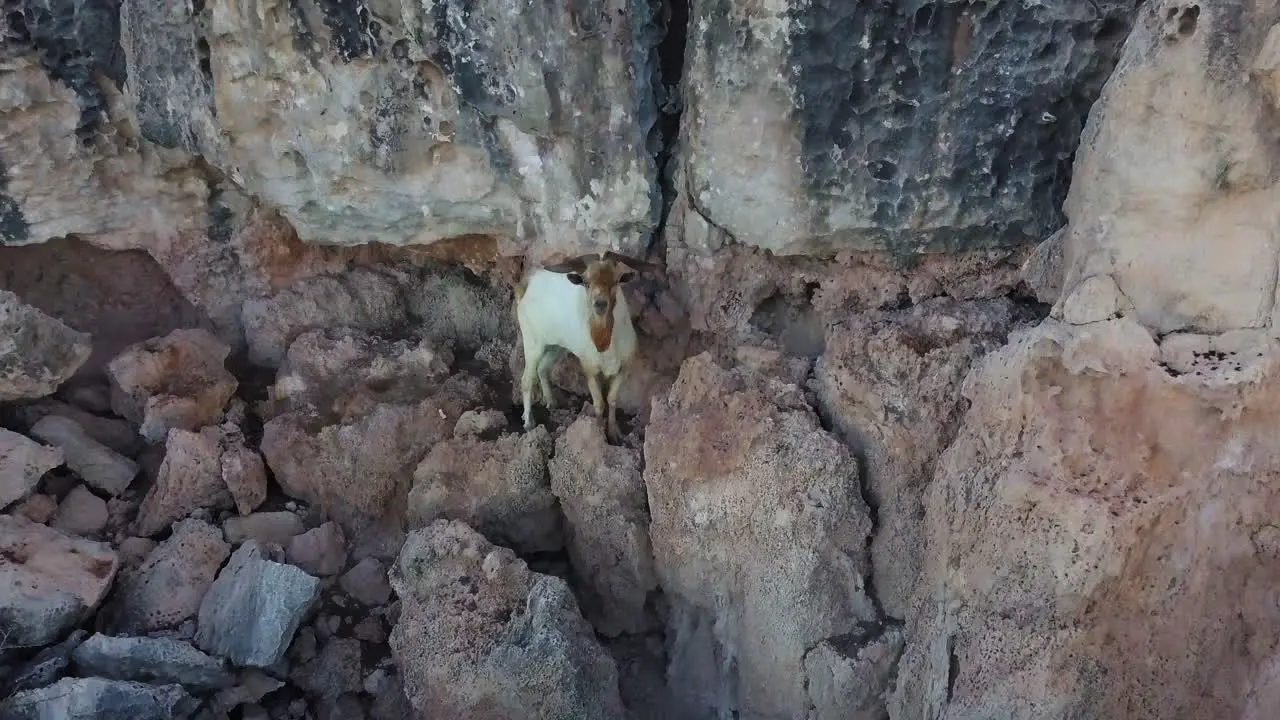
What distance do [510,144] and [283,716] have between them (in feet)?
7.12

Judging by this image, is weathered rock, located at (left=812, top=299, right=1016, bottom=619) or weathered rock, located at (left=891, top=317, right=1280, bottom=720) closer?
weathered rock, located at (left=891, top=317, right=1280, bottom=720)

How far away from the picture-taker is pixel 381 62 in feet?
11.7

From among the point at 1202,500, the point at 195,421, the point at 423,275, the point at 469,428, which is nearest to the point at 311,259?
the point at 423,275

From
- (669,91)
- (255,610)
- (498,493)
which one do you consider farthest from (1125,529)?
(255,610)

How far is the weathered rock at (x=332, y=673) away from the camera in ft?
12.1

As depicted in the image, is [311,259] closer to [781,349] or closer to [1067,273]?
[781,349]

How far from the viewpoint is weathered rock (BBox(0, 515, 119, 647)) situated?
11.6 feet

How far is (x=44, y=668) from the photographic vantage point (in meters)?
3.43

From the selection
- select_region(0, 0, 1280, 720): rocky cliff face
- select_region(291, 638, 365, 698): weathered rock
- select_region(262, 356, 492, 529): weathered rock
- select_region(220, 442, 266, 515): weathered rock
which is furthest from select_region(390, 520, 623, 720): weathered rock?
select_region(220, 442, 266, 515): weathered rock

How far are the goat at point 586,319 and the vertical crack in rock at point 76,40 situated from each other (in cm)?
190

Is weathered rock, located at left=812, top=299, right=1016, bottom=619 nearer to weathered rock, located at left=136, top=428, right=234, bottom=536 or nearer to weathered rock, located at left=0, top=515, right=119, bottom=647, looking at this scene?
weathered rock, located at left=136, top=428, right=234, bottom=536

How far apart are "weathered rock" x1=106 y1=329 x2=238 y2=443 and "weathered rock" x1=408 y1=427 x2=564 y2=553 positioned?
109 cm

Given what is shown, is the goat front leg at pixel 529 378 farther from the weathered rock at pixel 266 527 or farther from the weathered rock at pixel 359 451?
the weathered rock at pixel 266 527

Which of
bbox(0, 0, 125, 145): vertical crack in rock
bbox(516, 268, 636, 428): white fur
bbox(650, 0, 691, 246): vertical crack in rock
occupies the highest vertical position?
bbox(650, 0, 691, 246): vertical crack in rock
